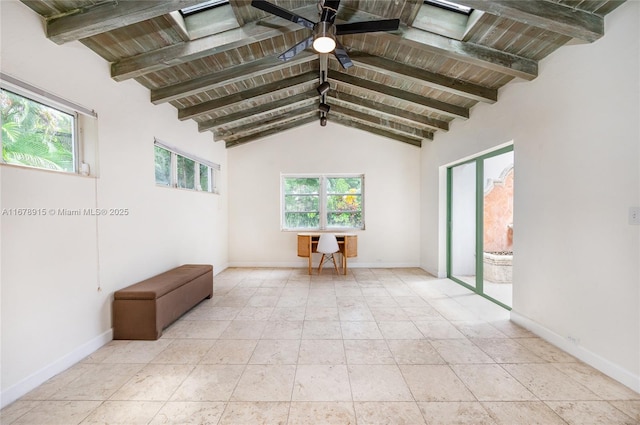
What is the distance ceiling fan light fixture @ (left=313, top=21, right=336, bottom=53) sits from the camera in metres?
2.21

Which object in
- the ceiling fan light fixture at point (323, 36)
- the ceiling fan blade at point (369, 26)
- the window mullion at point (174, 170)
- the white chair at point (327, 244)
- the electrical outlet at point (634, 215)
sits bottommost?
the white chair at point (327, 244)

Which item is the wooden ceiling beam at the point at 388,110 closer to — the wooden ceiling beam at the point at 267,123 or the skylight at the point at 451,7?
the wooden ceiling beam at the point at 267,123

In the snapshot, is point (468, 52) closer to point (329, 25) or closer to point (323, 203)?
point (329, 25)

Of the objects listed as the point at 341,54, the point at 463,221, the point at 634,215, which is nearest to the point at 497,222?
the point at 463,221

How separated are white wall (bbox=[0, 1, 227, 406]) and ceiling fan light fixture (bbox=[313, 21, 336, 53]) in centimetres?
213

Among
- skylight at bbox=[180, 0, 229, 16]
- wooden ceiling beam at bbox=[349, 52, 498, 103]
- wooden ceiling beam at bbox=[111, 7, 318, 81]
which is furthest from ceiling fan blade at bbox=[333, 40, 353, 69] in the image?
skylight at bbox=[180, 0, 229, 16]

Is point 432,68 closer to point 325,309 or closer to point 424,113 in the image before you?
point 424,113

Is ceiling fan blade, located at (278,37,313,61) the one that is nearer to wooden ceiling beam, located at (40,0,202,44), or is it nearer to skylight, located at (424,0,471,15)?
wooden ceiling beam, located at (40,0,202,44)

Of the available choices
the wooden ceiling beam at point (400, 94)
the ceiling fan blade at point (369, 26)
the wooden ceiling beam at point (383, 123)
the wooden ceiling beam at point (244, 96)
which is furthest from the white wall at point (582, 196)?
the wooden ceiling beam at point (244, 96)

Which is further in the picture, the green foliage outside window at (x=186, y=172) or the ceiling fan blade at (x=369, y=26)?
the green foliage outside window at (x=186, y=172)

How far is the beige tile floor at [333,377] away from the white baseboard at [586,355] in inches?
2.8

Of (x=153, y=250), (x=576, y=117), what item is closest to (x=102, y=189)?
(x=153, y=250)

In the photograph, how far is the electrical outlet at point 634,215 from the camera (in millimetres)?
1932

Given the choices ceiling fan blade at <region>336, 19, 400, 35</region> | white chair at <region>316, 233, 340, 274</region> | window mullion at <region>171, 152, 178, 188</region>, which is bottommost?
white chair at <region>316, 233, 340, 274</region>
